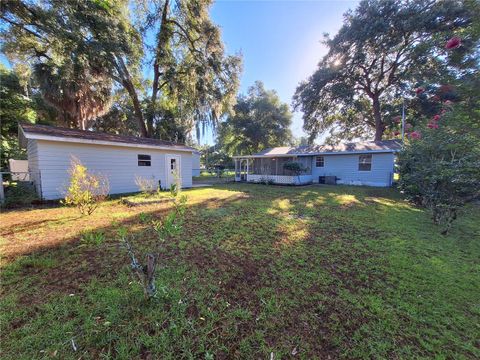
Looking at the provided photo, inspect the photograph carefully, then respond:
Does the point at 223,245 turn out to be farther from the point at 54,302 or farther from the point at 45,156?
the point at 45,156

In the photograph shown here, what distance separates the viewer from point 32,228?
4715 mm

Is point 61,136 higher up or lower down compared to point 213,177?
higher up

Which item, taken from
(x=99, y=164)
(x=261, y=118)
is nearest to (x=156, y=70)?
(x=99, y=164)

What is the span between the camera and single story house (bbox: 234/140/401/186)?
13523mm

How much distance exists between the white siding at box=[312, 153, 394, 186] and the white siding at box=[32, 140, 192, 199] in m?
11.4

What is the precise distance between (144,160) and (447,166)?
38.1 ft

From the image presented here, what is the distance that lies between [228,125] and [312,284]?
2846 cm

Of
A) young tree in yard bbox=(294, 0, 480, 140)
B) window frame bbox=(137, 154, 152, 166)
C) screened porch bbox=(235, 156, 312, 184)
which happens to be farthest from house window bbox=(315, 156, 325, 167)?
window frame bbox=(137, 154, 152, 166)

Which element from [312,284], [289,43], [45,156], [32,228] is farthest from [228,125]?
[312,284]

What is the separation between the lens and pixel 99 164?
28.8 ft

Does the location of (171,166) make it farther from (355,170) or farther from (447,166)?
(355,170)

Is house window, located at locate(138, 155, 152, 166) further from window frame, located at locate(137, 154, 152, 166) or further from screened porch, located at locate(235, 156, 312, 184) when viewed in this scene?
screened porch, located at locate(235, 156, 312, 184)

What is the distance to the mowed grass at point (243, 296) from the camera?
6.13ft

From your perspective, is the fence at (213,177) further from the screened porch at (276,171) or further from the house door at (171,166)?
the house door at (171,166)
